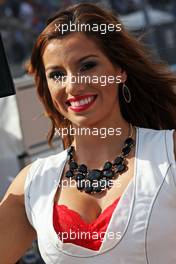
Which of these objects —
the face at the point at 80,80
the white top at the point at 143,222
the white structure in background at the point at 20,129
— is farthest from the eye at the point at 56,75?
the white structure in background at the point at 20,129

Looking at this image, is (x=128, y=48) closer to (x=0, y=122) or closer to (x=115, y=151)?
(x=115, y=151)

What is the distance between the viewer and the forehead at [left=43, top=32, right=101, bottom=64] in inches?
72.9

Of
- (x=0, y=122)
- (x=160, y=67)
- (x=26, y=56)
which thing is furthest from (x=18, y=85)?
(x=26, y=56)

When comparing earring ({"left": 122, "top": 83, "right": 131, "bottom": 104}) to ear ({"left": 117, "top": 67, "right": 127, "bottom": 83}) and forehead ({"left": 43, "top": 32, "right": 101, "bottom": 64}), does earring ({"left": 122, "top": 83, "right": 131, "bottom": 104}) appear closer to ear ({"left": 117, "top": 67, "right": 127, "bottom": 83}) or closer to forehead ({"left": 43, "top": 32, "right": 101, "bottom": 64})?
ear ({"left": 117, "top": 67, "right": 127, "bottom": 83})

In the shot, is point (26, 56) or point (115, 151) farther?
point (26, 56)

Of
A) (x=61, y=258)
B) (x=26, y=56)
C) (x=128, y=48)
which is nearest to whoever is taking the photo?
(x=61, y=258)

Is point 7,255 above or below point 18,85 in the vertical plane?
below

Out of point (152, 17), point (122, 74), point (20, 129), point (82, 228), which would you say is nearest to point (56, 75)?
point (122, 74)

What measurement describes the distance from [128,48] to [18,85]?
2.07m

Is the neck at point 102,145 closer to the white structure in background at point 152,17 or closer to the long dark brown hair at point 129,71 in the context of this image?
the long dark brown hair at point 129,71

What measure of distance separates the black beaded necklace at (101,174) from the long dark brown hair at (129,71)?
16 centimetres

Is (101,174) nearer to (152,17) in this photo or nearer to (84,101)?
(84,101)

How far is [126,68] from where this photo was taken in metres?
1.99

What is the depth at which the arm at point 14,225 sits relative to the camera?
200cm
